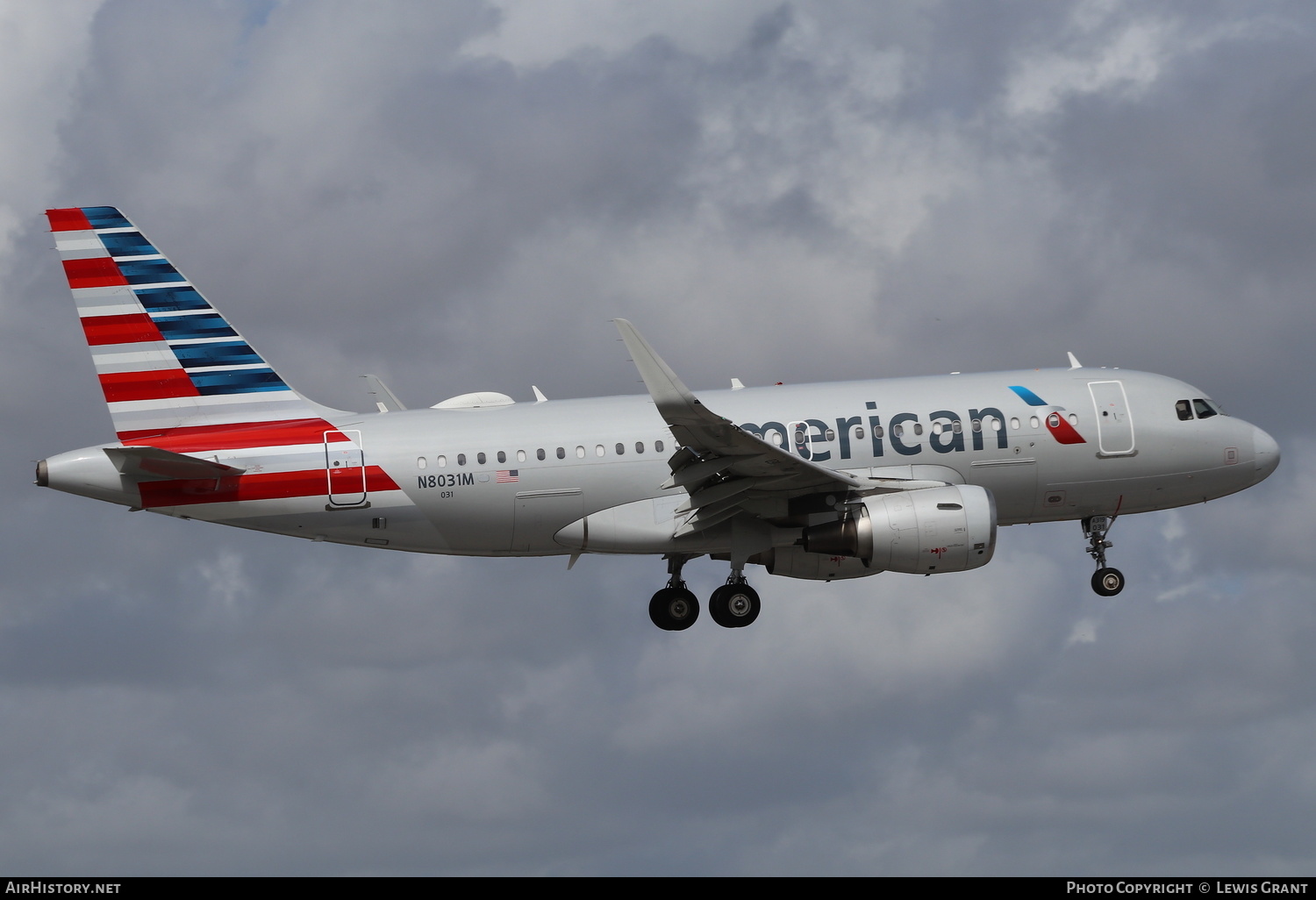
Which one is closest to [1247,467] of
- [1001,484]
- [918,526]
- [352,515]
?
[1001,484]

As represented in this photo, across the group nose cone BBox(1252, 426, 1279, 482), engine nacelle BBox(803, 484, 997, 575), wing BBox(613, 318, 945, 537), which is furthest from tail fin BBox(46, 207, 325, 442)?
nose cone BBox(1252, 426, 1279, 482)

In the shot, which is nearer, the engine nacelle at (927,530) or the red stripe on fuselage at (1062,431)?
the engine nacelle at (927,530)

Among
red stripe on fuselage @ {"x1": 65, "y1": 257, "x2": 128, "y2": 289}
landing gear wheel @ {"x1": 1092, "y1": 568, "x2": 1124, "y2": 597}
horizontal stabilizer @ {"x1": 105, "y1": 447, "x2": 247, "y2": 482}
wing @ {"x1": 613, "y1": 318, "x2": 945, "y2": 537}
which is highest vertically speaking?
red stripe on fuselage @ {"x1": 65, "y1": 257, "x2": 128, "y2": 289}

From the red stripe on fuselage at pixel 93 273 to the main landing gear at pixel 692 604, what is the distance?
16879 millimetres

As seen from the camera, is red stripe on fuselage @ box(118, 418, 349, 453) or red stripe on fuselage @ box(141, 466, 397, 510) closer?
red stripe on fuselage @ box(141, 466, 397, 510)

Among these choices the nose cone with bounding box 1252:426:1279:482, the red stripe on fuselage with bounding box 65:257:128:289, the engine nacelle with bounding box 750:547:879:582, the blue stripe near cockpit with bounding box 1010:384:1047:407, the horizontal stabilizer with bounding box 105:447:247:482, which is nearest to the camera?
the horizontal stabilizer with bounding box 105:447:247:482

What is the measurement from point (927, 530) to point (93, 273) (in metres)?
23.1

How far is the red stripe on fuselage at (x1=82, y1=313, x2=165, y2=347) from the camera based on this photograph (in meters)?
40.7

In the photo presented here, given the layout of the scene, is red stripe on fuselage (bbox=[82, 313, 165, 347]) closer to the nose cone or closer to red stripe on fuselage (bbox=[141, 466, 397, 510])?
red stripe on fuselage (bbox=[141, 466, 397, 510])

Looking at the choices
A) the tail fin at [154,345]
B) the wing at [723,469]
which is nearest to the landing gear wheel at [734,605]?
the wing at [723,469]

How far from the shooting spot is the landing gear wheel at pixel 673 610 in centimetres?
4291

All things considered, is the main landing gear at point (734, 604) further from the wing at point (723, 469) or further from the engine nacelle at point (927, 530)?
the engine nacelle at point (927, 530)

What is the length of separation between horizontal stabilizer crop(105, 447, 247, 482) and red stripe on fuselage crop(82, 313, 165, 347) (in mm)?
4352

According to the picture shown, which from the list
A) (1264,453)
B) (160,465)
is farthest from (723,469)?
(1264,453)
